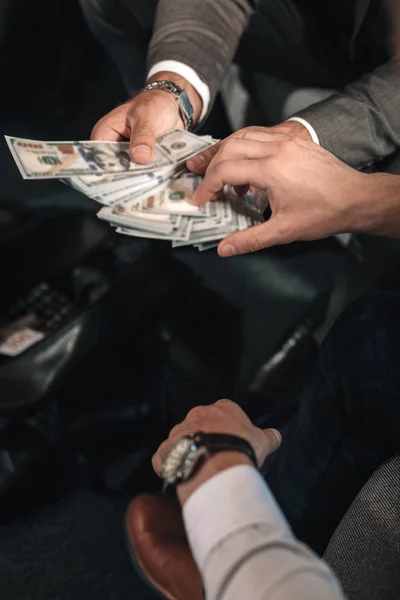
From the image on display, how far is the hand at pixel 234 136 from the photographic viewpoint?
103cm

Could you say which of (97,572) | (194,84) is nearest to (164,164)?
(194,84)

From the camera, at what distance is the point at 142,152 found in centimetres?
106

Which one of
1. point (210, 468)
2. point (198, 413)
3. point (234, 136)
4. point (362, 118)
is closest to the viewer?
point (210, 468)

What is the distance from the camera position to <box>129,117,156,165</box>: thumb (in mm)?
1062

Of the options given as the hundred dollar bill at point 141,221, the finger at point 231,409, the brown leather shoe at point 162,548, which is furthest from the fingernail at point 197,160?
the brown leather shoe at point 162,548

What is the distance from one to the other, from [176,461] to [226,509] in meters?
0.10

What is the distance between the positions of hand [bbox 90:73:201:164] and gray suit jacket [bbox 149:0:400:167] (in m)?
0.16

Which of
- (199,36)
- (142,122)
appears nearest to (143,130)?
(142,122)

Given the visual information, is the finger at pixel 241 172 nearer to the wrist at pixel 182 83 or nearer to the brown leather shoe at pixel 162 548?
the wrist at pixel 182 83

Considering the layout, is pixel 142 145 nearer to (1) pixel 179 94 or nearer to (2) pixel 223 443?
(1) pixel 179 94

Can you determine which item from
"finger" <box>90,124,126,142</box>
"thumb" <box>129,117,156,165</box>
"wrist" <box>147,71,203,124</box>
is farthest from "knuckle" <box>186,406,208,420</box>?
"wrist" <box>147,71,203,124</box>

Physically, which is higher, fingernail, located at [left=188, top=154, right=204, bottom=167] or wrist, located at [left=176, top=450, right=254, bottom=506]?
fingernail, located at [left=188, top=154, right=204, bottom=167]

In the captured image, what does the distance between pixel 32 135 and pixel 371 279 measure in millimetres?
1130

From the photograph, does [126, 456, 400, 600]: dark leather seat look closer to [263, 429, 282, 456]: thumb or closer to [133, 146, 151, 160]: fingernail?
[263, 429, 282, 456]: thumb
